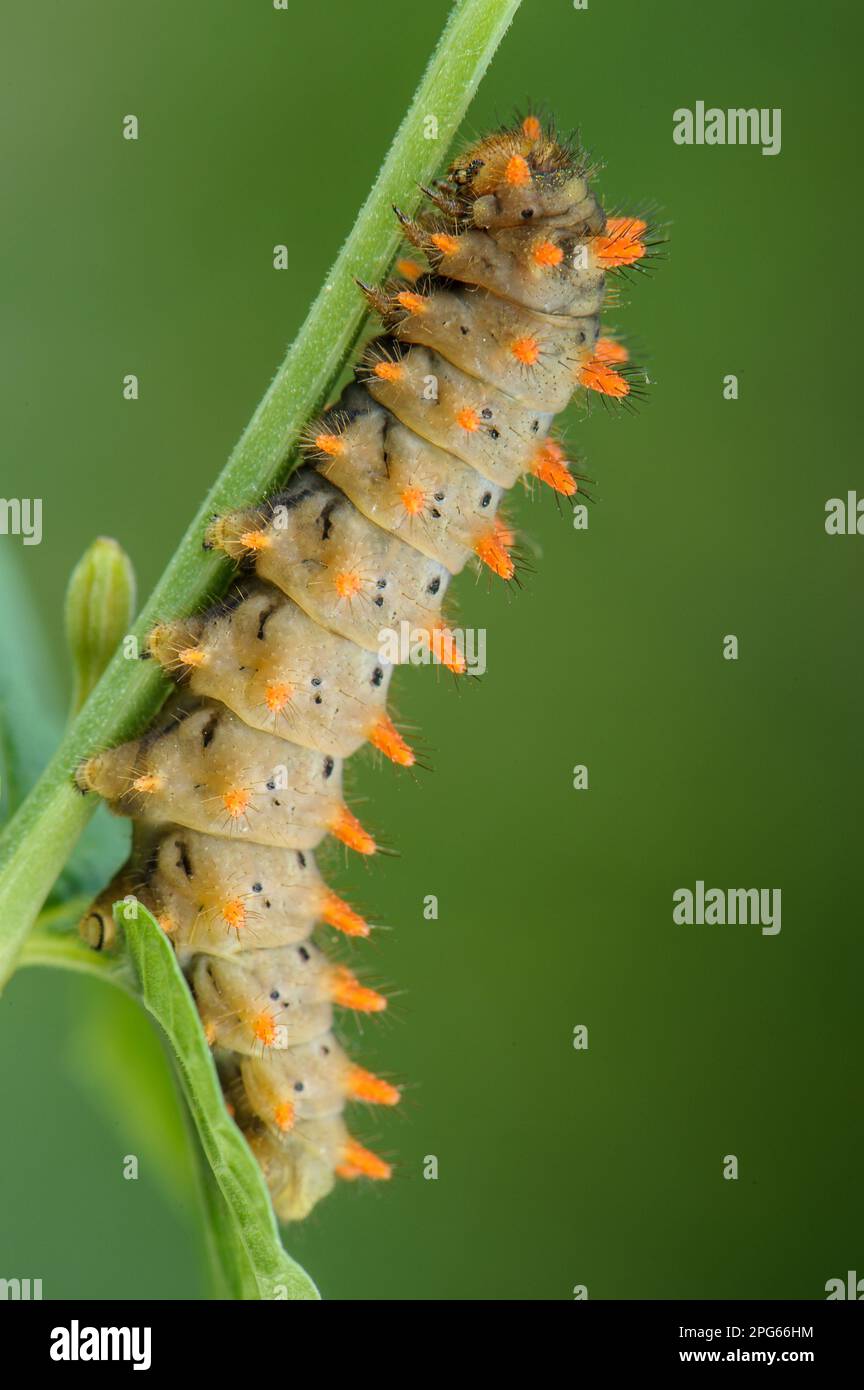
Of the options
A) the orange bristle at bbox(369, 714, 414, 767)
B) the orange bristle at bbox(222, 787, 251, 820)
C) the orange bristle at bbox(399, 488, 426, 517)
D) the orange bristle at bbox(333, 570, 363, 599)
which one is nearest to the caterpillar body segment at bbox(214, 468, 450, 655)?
the orange bristle at bbox(333, 570, 363, 599)

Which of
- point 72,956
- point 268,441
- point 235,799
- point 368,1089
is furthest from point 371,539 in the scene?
point 368,1089

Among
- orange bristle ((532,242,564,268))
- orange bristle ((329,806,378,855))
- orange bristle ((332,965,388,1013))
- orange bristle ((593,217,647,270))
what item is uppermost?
orange bristle ((593,217,647,270))

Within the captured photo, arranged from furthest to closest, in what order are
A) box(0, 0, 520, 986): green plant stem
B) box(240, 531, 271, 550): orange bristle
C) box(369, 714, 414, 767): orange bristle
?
box(369, 714, 414, 767): orange bristle → box(240, 531, 271, 550): orange bristle → box(0, 0, 520, 986): green plant stem

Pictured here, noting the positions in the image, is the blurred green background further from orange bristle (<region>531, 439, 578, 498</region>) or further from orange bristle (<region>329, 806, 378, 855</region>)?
orange bristle (<region>531, 439, 578, 498</region>)

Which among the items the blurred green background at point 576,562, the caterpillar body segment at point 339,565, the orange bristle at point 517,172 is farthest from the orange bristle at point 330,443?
the blurred green background at point 576,562

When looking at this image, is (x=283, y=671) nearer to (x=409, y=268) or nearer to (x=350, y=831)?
(x=350, y=831)
